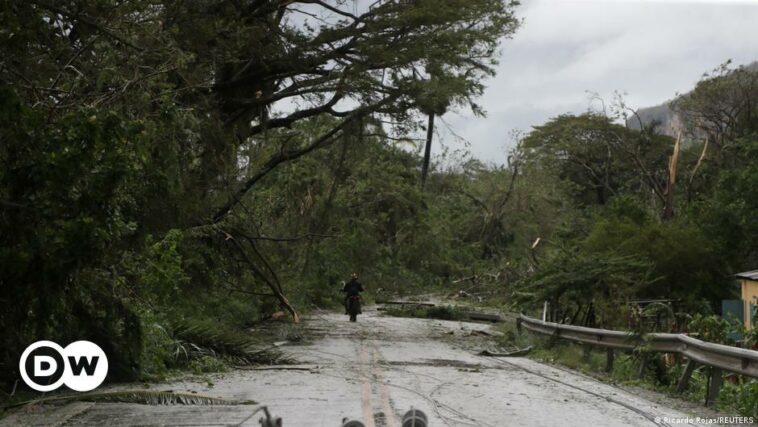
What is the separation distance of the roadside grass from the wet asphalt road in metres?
0.75

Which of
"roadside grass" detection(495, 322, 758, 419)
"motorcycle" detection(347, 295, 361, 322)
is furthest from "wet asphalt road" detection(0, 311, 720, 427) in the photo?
"motorcycle" detection(347, 295, 361, 322)

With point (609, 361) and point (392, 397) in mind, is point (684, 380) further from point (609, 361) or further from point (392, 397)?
point (392, 397)

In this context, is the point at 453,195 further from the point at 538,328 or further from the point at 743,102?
the point at 538,328

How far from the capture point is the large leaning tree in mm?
11398

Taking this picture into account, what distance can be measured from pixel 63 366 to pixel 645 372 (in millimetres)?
9791

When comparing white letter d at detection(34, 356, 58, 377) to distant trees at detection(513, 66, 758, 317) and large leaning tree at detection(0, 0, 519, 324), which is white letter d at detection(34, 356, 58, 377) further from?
distant trees at detection(513, 66, 758, 317)

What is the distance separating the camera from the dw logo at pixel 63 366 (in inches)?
487

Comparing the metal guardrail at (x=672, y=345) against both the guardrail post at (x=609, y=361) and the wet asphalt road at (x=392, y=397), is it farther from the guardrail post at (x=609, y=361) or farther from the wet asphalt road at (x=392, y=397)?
the wet asphalt road at (x=392, y=397)

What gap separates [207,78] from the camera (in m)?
22.8

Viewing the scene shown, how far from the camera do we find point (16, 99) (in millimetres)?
10188

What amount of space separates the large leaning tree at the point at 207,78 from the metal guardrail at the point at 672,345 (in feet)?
25.7

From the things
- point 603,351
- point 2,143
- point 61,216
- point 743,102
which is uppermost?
point 743,102

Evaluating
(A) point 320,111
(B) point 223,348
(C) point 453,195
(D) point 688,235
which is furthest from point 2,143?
(C) point 453,195

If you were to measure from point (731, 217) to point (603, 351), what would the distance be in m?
19.6
